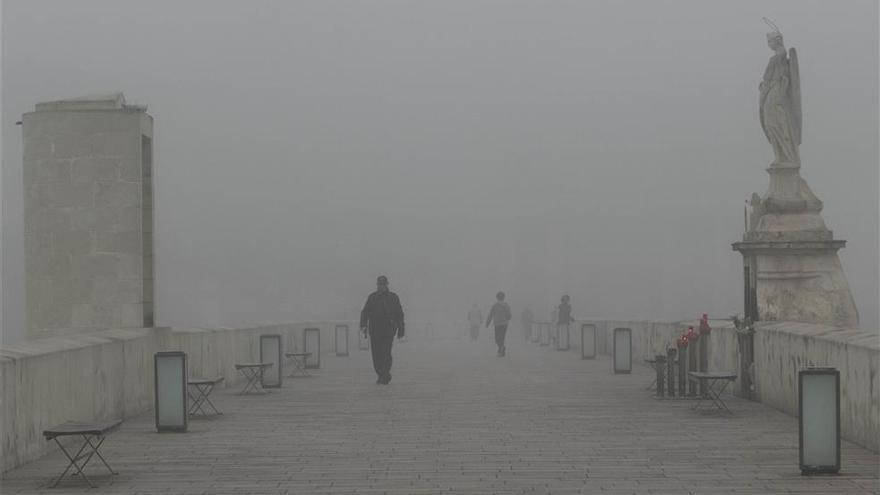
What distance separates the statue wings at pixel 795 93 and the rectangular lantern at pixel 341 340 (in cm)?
1678

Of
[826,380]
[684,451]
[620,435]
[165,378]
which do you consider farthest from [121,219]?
[826,380]

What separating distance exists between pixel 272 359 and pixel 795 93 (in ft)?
35.3

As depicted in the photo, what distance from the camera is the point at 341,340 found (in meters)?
40.0

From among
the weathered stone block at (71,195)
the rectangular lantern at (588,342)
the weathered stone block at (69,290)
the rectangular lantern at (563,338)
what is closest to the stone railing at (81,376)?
the weathered stone block at (69,290)

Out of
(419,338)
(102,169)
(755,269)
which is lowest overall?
(419,338)

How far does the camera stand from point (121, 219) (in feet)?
62.6

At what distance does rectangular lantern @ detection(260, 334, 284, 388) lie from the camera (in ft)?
75.2

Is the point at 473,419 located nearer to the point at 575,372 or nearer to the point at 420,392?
the point at 420,392

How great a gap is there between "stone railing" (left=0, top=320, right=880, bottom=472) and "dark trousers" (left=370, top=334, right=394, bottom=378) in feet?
8.64

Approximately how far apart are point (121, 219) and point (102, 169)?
0.73 meters

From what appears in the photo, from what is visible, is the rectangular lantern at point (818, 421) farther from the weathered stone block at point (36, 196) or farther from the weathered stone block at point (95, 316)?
the weathered stone block at point (36, 196)

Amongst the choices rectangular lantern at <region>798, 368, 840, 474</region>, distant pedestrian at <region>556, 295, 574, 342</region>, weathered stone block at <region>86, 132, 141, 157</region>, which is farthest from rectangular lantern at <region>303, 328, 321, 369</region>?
rectangular lantern at <region>798, 368, 840, 474</region>

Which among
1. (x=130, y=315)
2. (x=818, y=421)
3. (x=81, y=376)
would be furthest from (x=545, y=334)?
(x=818, y=421)

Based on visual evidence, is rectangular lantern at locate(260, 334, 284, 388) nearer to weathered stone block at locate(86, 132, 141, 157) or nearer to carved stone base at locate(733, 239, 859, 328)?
weathered stone block at locate(86, 132, 141, 157)
